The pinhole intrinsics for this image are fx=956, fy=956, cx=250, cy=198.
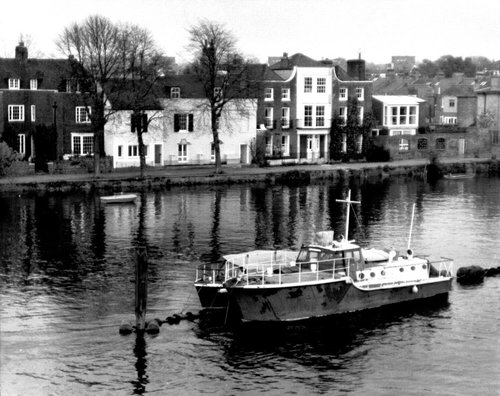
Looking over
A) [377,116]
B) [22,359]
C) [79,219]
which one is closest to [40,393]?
[22,359]

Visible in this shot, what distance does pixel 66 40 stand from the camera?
94.8 m

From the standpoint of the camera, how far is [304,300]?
4444 centimetres

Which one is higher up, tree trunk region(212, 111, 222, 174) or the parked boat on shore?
tree trunk region(212, 111, 222, 174)

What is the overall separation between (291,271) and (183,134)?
199 feet

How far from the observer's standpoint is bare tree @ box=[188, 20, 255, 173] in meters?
99.9

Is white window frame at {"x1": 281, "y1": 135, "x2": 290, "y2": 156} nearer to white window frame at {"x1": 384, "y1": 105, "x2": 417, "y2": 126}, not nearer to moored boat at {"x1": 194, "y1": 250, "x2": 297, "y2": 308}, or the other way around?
white window frame at {"x1": 384, "y1": 105, "x2": 417, "y2": 126}

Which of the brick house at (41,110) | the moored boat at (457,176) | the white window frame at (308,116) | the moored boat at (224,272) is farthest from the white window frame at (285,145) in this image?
the moored boat at (224,272)

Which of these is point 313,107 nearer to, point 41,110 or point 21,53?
point 41,110

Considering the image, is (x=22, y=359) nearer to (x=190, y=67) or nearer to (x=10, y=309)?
(x=10, y=309)

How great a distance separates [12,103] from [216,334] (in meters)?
61.4

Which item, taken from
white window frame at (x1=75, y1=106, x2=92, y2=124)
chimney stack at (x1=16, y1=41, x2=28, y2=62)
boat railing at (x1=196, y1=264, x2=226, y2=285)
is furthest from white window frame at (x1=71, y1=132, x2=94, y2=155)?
boat railing at (x1=196, y1=264, x2=226, y2=285)

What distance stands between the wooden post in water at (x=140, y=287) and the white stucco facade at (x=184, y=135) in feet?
186

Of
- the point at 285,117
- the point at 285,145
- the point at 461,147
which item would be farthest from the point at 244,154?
the point at 461,147

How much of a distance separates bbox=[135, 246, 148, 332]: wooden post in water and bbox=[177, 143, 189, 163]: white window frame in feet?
209
